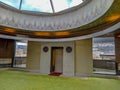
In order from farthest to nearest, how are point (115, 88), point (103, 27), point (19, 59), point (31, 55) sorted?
point (19, 59) → point (31, 55) → point (103, 27) → point (115, 88)

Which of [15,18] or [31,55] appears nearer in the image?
[15,18]

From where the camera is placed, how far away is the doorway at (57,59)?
9438 mm

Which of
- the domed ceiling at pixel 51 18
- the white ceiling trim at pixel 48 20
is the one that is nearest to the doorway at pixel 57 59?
the domed ceiling at pixel 51 18

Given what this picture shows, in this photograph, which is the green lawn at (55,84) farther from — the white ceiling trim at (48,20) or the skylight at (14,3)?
the skylight at (14,3)

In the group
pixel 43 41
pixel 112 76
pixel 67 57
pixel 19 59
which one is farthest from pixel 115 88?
pixel 19 59

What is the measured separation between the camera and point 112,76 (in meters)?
7.29

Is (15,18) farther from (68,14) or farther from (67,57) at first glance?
(67,57)

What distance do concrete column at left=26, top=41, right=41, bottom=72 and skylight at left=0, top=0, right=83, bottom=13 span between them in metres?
3.04

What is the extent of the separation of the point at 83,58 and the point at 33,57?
405 centimetres

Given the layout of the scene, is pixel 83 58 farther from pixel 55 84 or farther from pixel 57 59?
pixel 55 84

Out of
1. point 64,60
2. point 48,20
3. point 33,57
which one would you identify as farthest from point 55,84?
point 33,57

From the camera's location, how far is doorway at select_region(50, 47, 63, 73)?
9438mm

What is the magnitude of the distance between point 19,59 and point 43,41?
11.6ft

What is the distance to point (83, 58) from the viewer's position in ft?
26.7
